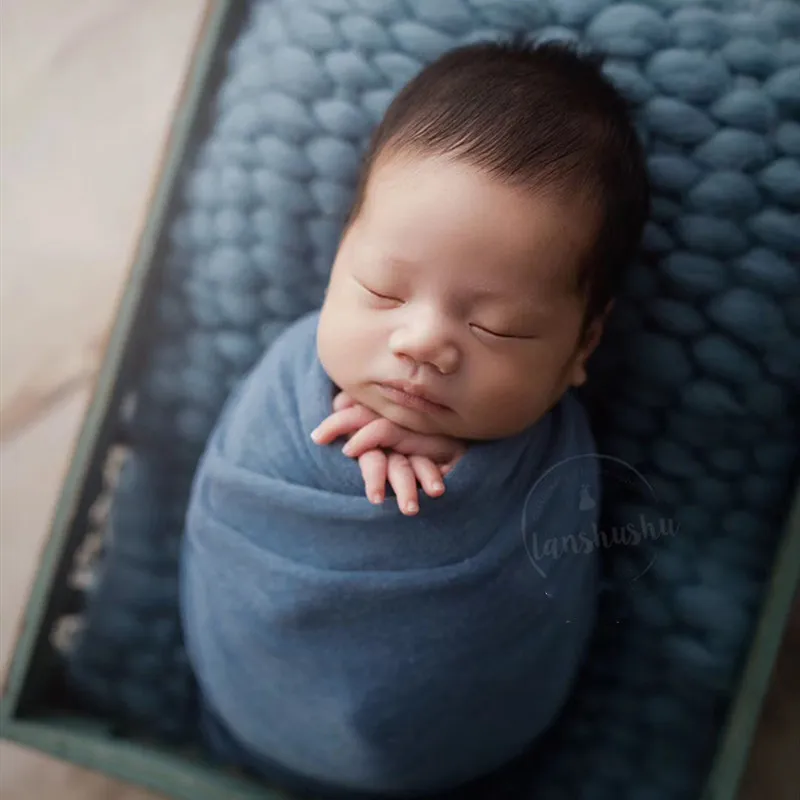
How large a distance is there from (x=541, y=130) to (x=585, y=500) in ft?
0.87

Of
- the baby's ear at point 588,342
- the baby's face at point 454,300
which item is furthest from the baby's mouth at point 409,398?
the baby's ear at point 588,342

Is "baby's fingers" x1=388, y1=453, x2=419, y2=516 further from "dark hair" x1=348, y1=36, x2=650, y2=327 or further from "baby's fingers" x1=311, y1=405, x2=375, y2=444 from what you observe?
"dark hair" x1=348, y1=36, x2=650, y2=327

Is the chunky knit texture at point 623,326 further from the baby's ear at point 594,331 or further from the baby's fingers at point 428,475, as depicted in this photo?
the baby's fingers at point 428,475

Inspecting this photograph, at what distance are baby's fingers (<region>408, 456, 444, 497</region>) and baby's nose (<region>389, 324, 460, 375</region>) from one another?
0.07 metres

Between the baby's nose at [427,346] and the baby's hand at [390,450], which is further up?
the baby's nose at [427,346]

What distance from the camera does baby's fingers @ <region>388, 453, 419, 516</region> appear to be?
0.62 meters

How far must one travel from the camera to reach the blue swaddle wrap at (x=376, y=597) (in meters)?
0.64

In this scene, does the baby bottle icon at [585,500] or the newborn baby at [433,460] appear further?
the baby bottle icon at [585,500]

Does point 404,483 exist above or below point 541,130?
below

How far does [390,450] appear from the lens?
661 millimetres

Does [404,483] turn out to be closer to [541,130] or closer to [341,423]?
[341,423]

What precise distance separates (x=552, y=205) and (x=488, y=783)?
452 millimetres

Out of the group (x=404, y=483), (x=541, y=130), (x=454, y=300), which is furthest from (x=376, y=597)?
(x=541, y=130)

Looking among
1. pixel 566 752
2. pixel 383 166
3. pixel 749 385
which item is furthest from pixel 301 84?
pixel 566 752
